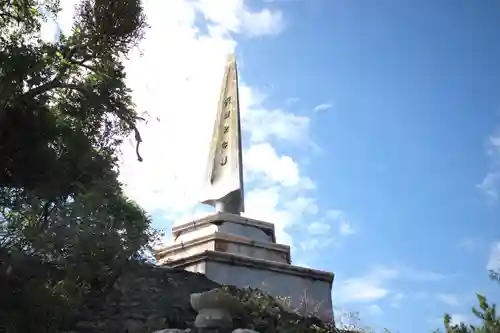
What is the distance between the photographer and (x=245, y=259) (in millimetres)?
6895

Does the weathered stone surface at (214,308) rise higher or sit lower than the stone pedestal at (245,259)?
lower

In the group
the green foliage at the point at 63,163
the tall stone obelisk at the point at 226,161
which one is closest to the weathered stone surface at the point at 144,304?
the green foliage at the point at 63,163

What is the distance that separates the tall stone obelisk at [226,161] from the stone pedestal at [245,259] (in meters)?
0.60

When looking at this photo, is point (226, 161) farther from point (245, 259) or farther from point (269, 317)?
point (269, 317)

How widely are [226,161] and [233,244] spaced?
70.0 inches

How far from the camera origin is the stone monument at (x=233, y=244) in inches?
267

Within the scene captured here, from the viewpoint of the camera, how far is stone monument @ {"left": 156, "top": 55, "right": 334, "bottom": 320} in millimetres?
6773

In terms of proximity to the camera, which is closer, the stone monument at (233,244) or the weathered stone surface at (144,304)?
the weathered stone surface at (144,304)

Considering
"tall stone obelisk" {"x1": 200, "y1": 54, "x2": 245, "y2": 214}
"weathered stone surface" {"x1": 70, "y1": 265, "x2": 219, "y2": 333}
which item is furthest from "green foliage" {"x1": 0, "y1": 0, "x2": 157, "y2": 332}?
"tall stone obelisk" {"x1": 200, "y1": 54, "x2": 245, "y2": 214}

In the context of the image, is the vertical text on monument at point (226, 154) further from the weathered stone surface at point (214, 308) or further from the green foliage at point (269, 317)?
the weathered stone surface at point (214, 308)

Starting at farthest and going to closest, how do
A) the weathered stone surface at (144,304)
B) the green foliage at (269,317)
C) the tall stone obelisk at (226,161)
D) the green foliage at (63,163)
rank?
1. the tall stone obelisk at (226,161)
2. the green foliage at (269,317)
3. the weathered stone surface at (144,304)
4. the green foliage at (63,163)

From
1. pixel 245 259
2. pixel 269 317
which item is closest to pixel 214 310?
pixel 269 317

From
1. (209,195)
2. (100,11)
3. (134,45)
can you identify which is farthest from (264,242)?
(100,11)

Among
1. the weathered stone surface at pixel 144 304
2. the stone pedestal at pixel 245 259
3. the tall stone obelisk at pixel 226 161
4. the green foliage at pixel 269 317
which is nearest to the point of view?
the weathered stone surface at pixel 144 304
